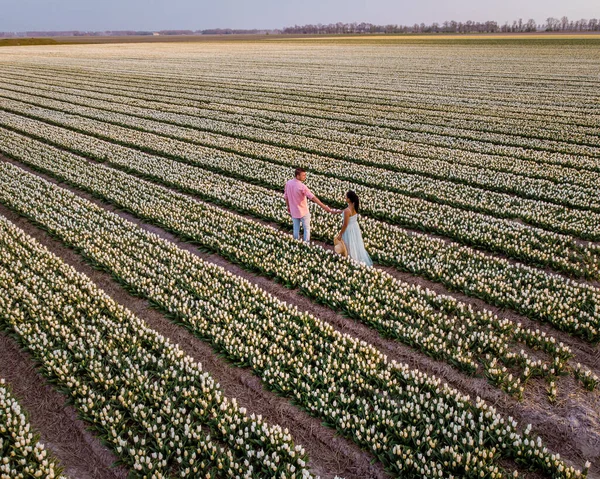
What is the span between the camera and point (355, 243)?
11.0 meters

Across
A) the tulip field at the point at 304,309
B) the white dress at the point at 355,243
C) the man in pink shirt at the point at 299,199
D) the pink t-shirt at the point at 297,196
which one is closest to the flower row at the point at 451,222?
the tulip field at the point at 304,309

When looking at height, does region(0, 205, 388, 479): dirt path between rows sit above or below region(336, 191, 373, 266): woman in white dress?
below

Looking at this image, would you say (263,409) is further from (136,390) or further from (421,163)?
(421,163)

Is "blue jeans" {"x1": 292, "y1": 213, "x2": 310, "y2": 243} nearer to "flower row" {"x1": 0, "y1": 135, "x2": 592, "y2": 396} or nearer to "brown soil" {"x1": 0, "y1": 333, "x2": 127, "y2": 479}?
"flower row" {"x1": 0, "y1": 135, "x2": 592, "y2": 396}

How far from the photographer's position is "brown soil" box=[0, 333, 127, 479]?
6.30 meters

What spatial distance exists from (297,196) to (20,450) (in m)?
7.27

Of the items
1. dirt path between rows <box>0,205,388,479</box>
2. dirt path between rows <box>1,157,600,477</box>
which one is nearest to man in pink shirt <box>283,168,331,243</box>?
dirt path between rows <box>1,157,600,477</box>

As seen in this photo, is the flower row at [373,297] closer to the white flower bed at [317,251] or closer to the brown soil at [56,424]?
the white flower bed at [317,251]

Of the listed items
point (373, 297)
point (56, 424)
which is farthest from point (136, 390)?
point (373, 297)

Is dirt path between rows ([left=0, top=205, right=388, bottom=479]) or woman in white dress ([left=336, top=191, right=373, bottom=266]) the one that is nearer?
dirt path between rows ([left=0, top=205, right=388, bottom=479])

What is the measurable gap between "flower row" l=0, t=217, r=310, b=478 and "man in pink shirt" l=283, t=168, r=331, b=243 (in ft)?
14.9

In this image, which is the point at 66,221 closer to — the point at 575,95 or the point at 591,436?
the point at 591,436

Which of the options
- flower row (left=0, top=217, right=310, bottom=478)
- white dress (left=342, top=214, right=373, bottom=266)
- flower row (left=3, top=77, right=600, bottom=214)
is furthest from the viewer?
flower row (left=3, top=77, right=600, bottom=214)

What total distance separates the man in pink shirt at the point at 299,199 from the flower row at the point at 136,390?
4528mm
